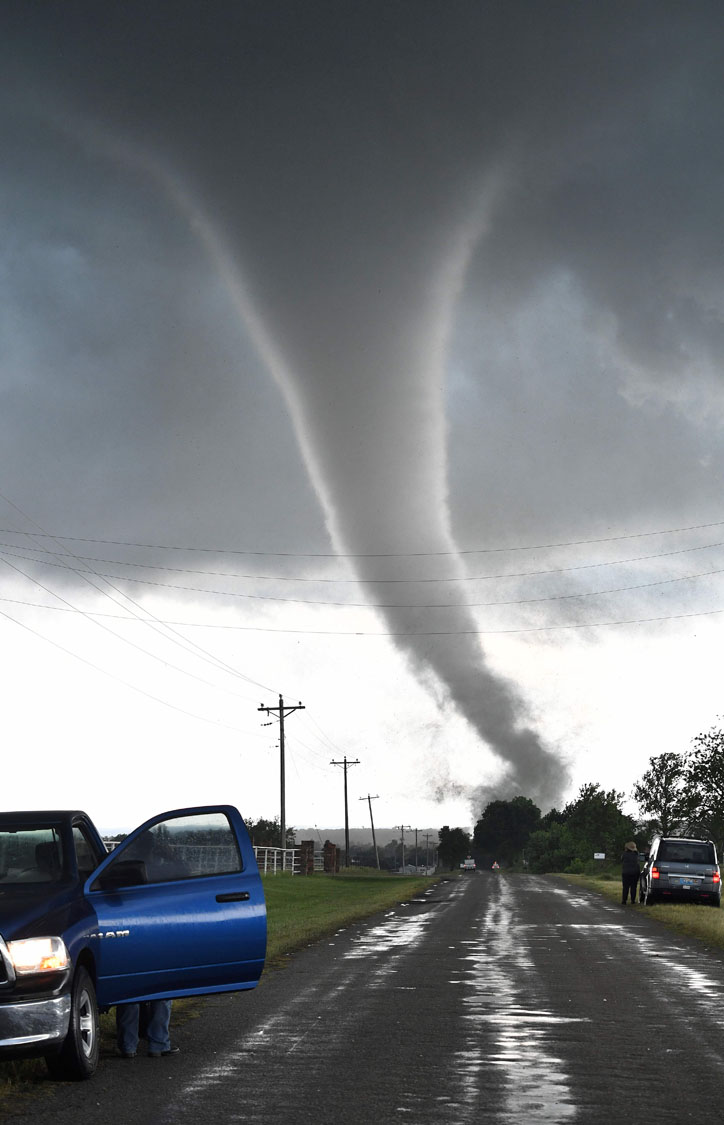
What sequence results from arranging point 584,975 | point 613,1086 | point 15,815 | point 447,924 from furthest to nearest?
1. point 447,924
2. point 584,975
3. point 15,815
4. point 613,1086

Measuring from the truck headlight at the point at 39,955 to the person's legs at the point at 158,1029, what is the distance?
166cm

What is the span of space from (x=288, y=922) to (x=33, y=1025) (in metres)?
18.2


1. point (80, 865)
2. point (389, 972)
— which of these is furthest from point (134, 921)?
point (389, 972)

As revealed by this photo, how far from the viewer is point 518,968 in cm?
1567

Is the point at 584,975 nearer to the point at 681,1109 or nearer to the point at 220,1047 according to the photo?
the point at 220,1047

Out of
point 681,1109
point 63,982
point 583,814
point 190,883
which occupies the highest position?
point 583,814

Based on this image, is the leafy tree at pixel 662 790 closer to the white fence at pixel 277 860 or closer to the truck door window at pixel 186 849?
the white fence at pixel 277 860

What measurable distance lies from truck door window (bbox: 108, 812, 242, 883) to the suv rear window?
24323 mm

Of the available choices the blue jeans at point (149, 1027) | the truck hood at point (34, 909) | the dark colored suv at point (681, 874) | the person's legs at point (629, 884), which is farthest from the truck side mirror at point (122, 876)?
the person's legs at point (629, 884)

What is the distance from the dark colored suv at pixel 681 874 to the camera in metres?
31.5

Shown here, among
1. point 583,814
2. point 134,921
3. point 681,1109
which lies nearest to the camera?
point 681,1109

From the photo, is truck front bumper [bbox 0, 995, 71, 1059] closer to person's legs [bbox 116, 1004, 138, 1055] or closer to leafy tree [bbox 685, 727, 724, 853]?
person's legs [bbox 116, 1004, 138, 1055]

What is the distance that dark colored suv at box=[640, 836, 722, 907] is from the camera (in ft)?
103

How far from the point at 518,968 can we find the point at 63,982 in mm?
8784
